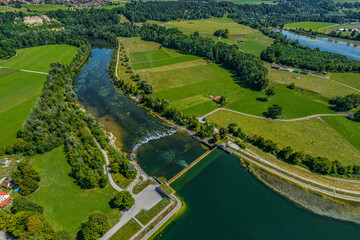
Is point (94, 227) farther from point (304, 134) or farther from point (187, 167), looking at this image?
point (304, 134)

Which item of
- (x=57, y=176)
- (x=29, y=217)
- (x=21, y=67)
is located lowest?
(x=57, y=176)

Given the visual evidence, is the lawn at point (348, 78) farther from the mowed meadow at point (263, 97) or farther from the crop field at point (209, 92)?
the crop field at point (209, 92)

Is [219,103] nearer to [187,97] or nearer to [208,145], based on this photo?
[187,97]

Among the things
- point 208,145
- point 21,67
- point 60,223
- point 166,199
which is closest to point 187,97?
point 208,145

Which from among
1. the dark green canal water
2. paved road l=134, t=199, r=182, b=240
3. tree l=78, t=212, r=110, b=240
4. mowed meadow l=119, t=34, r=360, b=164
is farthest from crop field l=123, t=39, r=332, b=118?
tree l=78, t=212, r=110, b=240

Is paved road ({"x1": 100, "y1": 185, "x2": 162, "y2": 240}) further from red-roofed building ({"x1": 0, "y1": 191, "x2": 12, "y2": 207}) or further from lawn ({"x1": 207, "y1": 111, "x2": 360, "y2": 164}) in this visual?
lawn ({"x1": 207, "y1": 111, "x2": 360, "y2": 164})

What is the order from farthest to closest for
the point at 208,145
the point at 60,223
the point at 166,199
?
the point at 208,145 → the point at 166,199 → the point at 60,223
